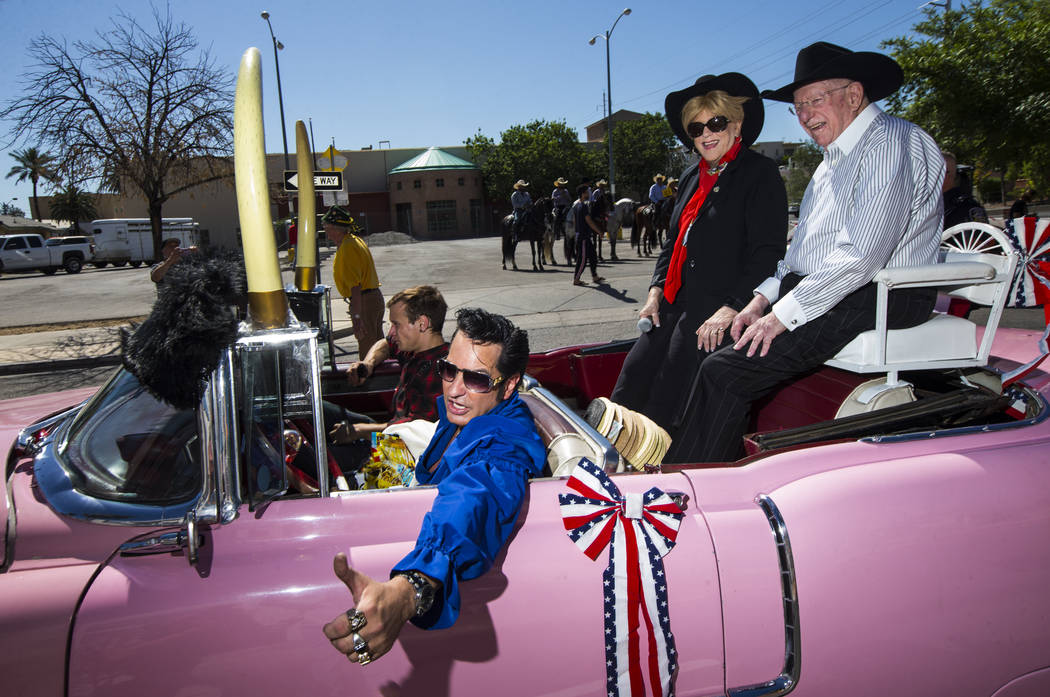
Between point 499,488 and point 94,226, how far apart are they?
3594 cm

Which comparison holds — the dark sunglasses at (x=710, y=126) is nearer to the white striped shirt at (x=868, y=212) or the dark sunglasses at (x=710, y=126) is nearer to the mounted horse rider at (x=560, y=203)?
the white striped shirt at (x=868, y=212)

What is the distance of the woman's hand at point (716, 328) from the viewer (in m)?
2.52

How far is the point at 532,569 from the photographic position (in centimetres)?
147

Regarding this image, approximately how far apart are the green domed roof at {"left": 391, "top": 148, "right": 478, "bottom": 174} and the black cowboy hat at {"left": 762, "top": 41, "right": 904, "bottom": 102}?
2045 inches

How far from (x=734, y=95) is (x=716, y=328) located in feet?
3.25

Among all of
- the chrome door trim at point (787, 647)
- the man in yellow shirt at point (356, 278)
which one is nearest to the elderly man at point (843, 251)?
the chrome door trim at point (787, 647)

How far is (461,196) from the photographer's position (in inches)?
2076

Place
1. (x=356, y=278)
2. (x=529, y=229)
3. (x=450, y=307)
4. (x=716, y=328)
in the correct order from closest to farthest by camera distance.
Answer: (x=716, y=328) < (x=356, y=278) < (x=450, y=307) < (x=529, y=229)

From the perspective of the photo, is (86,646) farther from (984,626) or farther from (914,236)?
(914,236)

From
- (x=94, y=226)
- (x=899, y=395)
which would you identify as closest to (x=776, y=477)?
(x=899, y=395)

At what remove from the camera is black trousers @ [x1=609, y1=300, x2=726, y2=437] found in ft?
8.96

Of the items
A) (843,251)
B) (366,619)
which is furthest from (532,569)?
(843,251)

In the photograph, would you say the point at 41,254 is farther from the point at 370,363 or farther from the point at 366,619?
the point at 366,619

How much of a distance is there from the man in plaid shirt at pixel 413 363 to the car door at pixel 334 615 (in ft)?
4.29
